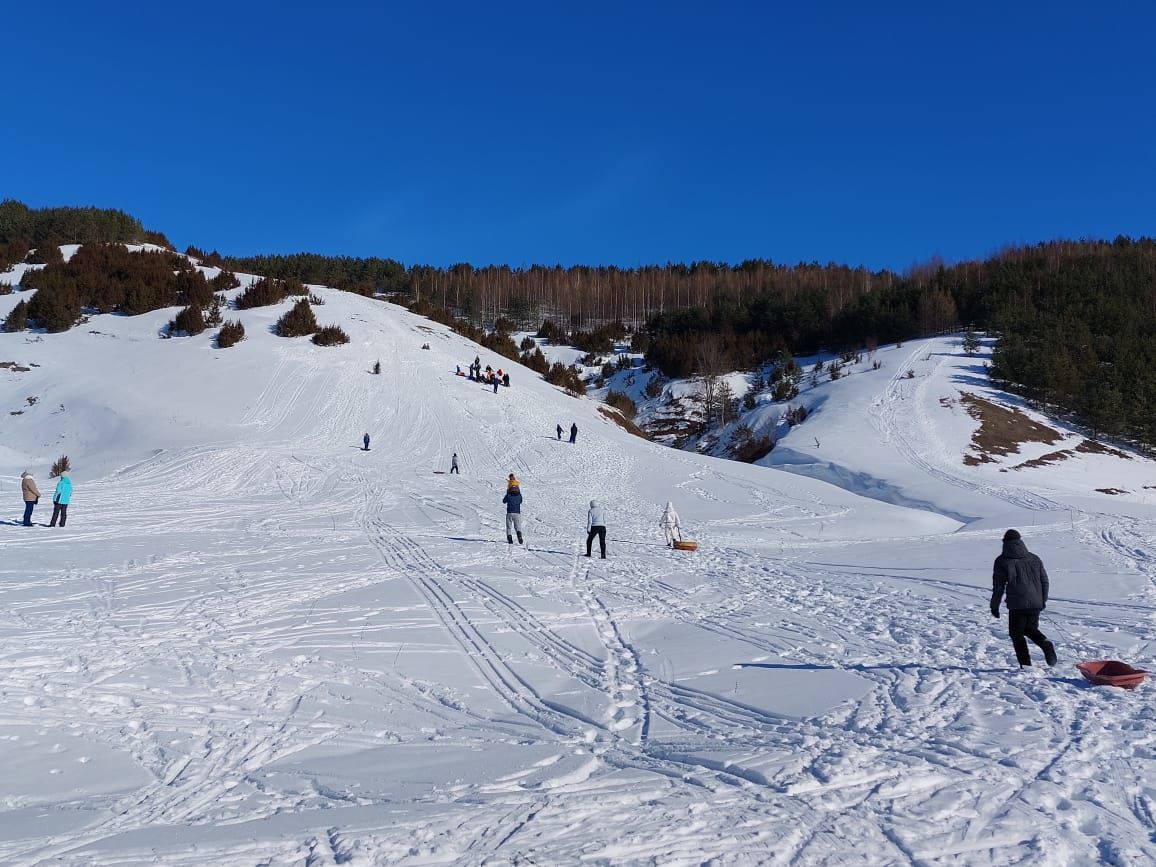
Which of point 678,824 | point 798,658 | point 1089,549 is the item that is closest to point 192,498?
point 798,658

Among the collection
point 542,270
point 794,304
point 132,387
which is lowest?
point 132,387

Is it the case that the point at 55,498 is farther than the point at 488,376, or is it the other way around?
the point at 488,376

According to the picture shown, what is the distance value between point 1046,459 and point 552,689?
32.0m

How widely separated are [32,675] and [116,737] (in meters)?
1.90

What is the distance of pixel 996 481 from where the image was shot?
26922 mm

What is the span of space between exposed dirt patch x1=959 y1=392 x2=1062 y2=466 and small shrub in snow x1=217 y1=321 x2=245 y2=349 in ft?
116

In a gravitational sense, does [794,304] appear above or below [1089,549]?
above

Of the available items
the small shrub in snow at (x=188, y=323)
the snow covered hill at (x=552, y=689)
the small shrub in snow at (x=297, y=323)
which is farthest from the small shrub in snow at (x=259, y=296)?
the snow covered hill at (x=552, y=689)

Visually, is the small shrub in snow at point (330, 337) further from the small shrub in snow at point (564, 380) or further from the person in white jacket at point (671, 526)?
the person in white jacket at point (671, 526)

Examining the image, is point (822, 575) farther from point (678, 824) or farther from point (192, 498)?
point (192, 498)

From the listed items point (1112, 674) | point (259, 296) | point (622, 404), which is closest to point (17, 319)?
point (259, 296)

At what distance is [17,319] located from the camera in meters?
35.5

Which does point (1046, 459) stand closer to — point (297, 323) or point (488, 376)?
point (488, 376)

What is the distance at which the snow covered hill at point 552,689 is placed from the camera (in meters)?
3.78
